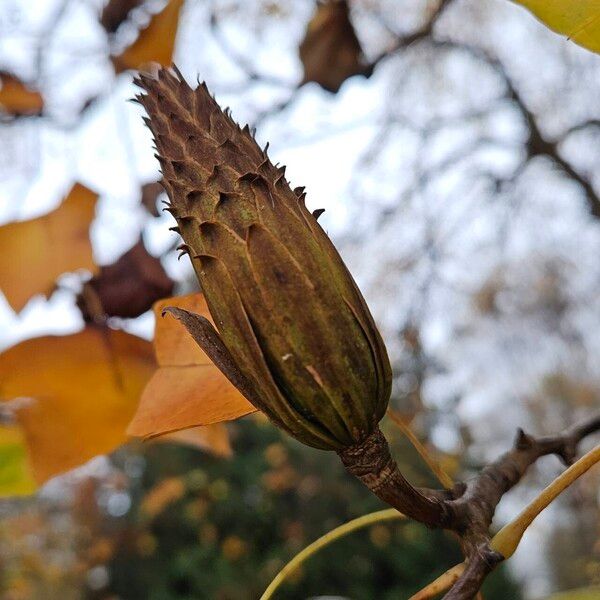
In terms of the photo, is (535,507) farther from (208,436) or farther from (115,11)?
(115,11)

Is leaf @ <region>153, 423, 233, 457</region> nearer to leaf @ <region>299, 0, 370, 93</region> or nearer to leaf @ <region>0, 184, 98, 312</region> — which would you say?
leaf @ <region>0, 184, 98, 312</region>

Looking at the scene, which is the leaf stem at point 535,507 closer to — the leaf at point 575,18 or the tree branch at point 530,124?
the leaf at point 575,18

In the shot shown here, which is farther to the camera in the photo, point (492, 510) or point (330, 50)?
point (330, 50)

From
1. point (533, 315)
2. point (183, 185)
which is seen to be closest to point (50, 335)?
point (183, 185)

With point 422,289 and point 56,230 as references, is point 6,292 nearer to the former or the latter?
point 56,230

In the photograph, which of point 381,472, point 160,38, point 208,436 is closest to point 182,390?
point 381,472

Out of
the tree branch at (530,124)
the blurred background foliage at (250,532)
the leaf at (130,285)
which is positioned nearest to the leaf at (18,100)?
the leaf at (130,285)
